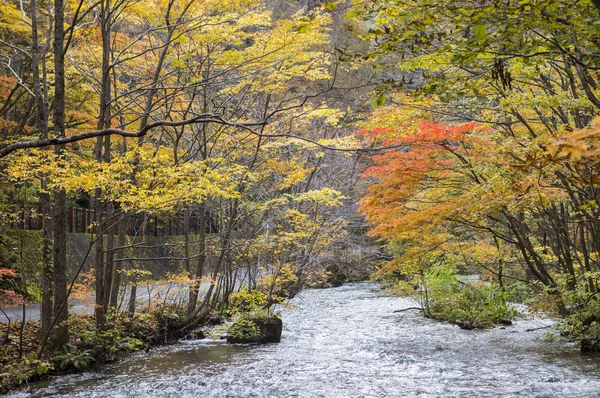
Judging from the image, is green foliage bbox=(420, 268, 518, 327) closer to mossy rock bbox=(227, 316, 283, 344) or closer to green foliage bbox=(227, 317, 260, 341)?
mossy rock bbox=(227, 316, 283, 344)

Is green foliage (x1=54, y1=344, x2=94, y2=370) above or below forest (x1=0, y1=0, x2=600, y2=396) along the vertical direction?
below

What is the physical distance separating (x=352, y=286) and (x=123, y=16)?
61.2 ft

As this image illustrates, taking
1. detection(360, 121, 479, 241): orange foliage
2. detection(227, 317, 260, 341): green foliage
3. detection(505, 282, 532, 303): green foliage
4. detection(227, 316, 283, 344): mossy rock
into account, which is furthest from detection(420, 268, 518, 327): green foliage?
detection(227, 317, 260, 341): green foliage

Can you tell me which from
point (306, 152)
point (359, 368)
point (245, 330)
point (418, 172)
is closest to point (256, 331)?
point (245, 330)

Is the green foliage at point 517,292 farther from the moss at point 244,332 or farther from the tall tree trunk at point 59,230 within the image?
the tall tree trunk at point 59,230

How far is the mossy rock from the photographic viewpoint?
1227 cm

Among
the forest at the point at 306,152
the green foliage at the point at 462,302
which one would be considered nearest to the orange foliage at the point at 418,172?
the forest at the point at 306,152

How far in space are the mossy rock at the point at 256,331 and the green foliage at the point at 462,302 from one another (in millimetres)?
5536

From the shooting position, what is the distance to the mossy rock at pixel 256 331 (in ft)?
40.2

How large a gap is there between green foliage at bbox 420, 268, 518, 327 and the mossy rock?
18.2 feet

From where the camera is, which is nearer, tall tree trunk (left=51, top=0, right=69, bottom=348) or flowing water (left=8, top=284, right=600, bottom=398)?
flowing water (left=8, top=284, right=600, bottom=398)

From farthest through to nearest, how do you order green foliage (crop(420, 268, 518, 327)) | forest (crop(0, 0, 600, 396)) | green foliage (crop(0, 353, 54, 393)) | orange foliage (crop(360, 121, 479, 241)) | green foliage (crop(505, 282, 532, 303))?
green foliage (crop(505, 282, 532, 303)) < green foliage (crop(420, 268, 518, 327)) < orange foliage (crop(360, 121, 479, 241)) < green foliage (crop(0, 353, 54, 393)) < forest (crop(0, 0, 600, 396))

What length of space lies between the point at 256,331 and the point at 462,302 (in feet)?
22.1

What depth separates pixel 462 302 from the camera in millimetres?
15359
